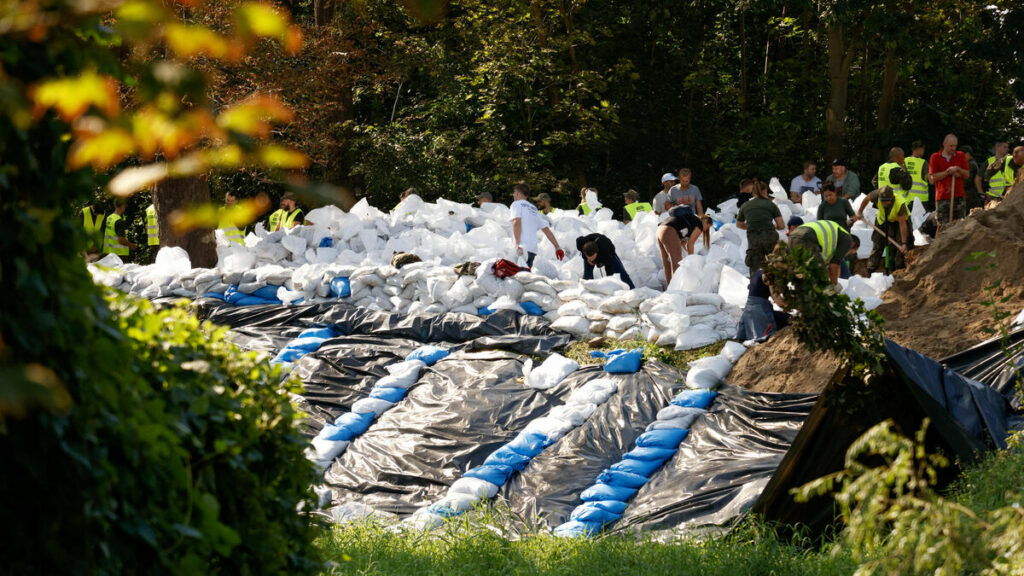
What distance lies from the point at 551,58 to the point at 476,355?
11880 millimetres

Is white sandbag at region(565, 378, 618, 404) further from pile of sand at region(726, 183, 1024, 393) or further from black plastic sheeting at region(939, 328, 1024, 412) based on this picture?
black plastic sheeting at region(939, 328, 1024, 412)

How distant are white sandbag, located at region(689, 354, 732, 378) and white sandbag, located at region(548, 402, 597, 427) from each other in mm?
754

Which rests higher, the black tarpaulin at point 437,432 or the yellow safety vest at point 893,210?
the yellow safety vest at point 893,210

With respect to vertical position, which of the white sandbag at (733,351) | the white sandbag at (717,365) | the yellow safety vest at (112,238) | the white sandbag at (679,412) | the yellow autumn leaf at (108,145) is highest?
the yellow autumn leaf at (108,145)

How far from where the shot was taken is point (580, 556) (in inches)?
167

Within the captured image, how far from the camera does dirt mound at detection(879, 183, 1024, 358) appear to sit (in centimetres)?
709

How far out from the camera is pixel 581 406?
678 centimetres

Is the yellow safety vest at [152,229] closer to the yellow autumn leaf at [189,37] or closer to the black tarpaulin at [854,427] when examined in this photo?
the black tarpaulin at [854,427]

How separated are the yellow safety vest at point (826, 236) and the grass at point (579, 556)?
155 inches

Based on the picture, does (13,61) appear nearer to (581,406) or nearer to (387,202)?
(581,406)

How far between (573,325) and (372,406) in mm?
1957

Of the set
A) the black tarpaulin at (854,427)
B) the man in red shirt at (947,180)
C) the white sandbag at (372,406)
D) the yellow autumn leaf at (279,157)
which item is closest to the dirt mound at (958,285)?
the black tarpaulin at (854,427)

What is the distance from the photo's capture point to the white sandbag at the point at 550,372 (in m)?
7.32

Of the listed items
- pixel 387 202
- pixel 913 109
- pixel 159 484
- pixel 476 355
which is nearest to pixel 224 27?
pixel 387 202
